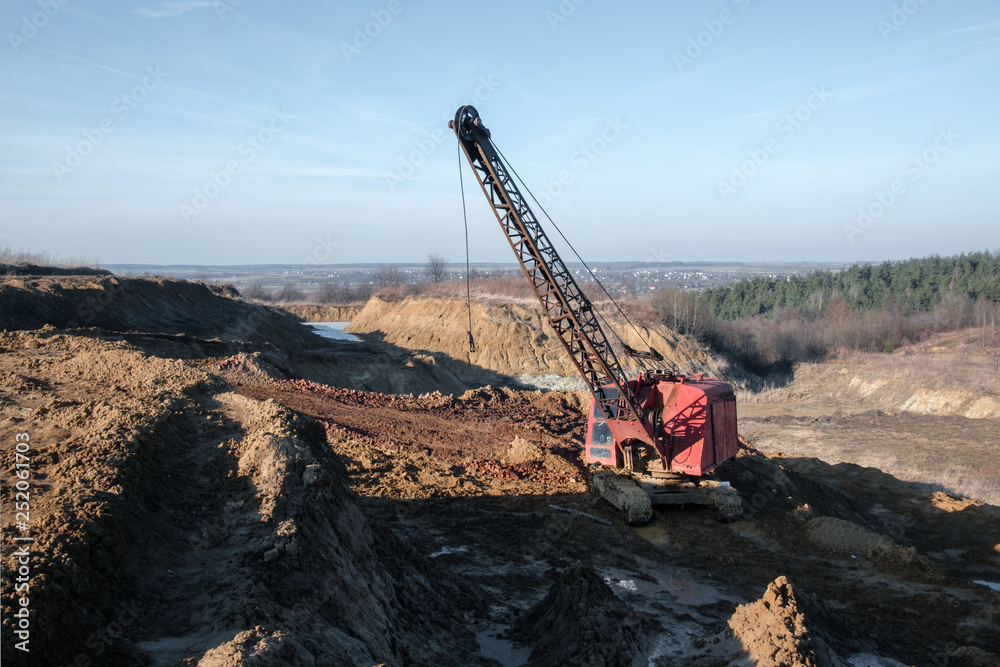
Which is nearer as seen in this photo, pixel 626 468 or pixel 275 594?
pixel 275 594

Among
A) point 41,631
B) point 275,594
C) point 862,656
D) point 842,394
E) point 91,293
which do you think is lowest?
point 842,394

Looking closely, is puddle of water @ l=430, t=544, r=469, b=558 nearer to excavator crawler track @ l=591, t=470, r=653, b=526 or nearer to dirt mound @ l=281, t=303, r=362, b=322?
excavator crawler track @ l=591, t=470, r=653, b=526

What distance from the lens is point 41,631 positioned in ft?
15.8

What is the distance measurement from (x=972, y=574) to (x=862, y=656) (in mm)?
6962

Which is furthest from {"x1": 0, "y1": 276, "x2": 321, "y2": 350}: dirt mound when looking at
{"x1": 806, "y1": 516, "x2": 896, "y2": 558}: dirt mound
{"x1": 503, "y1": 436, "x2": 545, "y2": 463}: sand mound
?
{"x1": 806, "y1": 516, "x2": 896, "y2": 558}: dirt mound

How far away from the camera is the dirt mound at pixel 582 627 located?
7594 mm

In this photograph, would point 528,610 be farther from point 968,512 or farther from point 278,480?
point 968,512

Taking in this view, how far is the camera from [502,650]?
8367mm

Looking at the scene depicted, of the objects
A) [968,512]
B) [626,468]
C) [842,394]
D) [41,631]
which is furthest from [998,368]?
[41,631]

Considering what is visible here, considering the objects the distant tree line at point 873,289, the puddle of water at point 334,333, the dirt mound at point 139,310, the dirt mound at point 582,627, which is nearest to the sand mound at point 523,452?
the dirt mound at point 582,627

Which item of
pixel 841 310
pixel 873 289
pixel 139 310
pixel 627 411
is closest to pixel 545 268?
pixel 627 411

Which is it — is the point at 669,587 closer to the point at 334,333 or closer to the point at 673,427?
the point at 673,427

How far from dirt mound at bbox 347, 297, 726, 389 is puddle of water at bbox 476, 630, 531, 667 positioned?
30.9 meters

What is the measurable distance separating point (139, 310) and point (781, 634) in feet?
106
